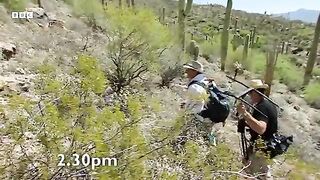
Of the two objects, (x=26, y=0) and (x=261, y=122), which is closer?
(x=261, y=122)

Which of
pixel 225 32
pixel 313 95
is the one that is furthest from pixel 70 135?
pixel 313 95

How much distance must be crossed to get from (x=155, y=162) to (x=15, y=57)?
8252 millimetres

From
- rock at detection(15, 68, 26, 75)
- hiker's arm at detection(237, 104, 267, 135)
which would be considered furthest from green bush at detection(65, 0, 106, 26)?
hiker's arm at detection(237, 104, 267, 135)

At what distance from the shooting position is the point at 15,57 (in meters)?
12.1

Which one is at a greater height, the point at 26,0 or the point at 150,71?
the point at 26,0

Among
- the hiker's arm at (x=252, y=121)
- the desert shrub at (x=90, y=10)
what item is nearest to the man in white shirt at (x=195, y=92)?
the hiker's arm at (x=252, y=121)

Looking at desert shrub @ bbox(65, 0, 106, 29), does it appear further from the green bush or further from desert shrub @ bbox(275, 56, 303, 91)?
desert shrub @ bbox(275, 56, 303, 91)

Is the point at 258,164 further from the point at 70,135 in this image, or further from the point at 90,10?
the point at 90,10

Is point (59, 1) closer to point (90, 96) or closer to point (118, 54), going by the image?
point (118, 54)

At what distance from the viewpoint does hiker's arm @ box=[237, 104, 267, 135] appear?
19.5 ft

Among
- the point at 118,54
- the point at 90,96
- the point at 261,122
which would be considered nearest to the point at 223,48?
Answer: the point at 118,54

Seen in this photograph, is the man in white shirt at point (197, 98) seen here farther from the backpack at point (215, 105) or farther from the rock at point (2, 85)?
the rock at point (2, 85)

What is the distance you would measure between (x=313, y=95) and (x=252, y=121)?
49.3ft

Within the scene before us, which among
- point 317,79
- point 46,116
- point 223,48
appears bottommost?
point 317,79
